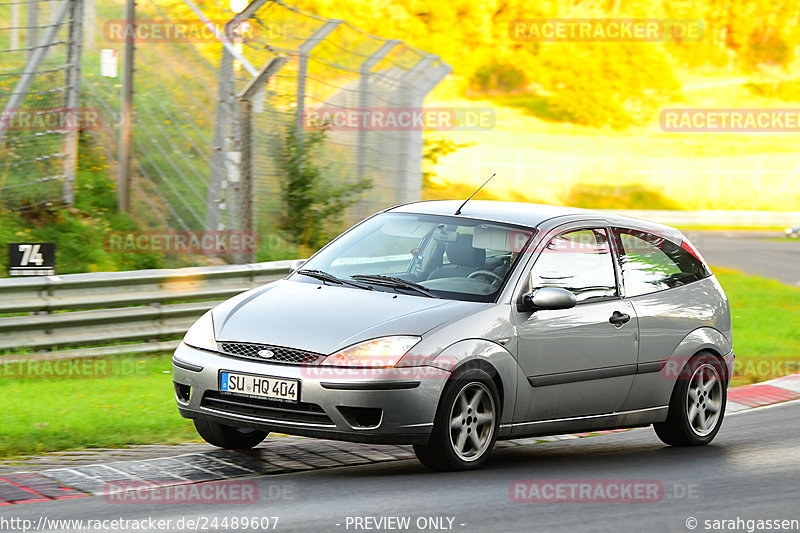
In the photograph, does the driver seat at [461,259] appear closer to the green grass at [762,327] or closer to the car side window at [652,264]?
the car side window at [652,264]

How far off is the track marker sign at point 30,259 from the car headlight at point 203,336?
3.66 m

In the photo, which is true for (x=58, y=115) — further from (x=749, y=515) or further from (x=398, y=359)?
(x=749, y=515)

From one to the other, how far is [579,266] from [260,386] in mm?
2470

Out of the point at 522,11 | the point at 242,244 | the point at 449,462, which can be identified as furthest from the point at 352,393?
the point at 522,11

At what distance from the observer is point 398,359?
6.91m

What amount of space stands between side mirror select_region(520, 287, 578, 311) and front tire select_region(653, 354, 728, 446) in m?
1.56

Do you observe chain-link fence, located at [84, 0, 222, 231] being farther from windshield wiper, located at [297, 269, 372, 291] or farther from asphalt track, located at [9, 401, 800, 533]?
asphalt track, located at [9, 401, 800, 533]

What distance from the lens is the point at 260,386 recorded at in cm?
694

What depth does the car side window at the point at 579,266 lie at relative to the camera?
8016 mm

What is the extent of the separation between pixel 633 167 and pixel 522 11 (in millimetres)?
10865

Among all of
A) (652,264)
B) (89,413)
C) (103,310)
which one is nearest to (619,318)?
(652,264)

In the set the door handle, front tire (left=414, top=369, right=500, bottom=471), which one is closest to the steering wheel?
front tire (left=414, top=369, right=500, bottom=471)

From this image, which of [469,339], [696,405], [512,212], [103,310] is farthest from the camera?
[103,310]

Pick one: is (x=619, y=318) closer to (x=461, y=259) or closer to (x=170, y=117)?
(x=461, y=259)
